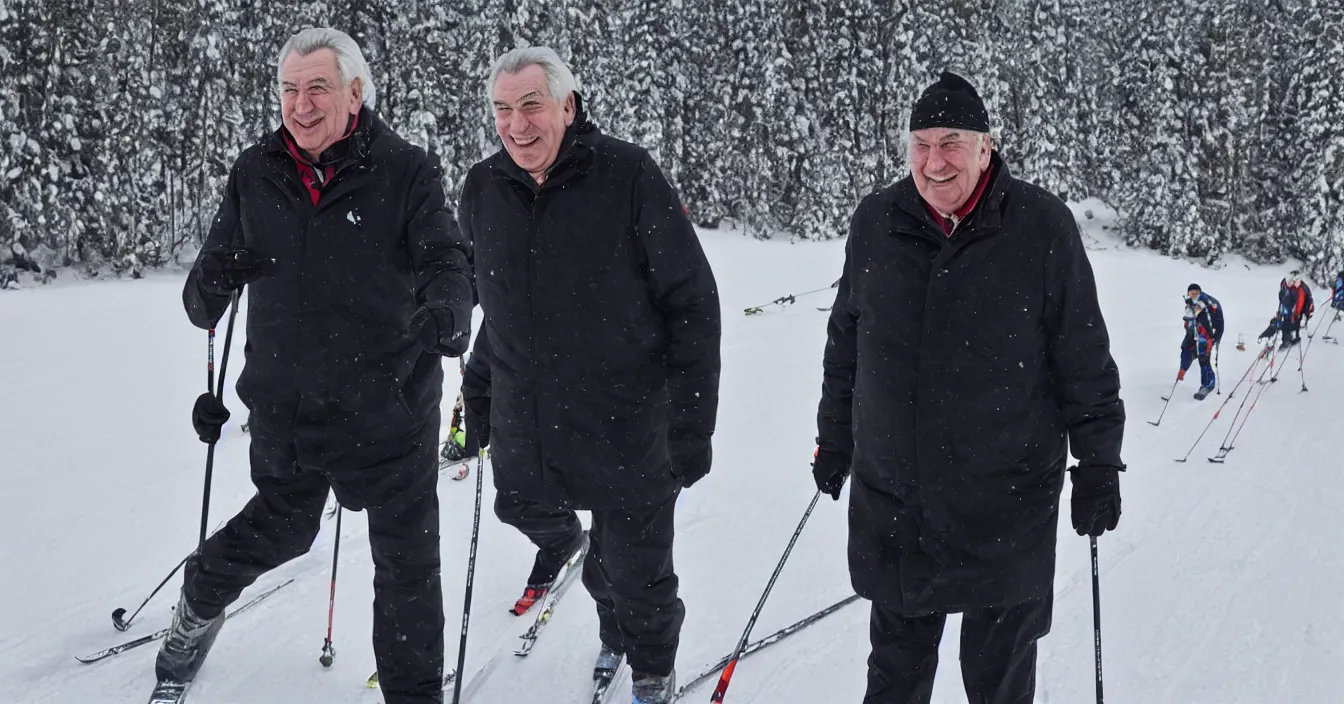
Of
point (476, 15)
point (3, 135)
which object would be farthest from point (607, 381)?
point (476, 15)

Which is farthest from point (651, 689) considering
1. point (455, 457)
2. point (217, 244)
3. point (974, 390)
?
point (455, 457)

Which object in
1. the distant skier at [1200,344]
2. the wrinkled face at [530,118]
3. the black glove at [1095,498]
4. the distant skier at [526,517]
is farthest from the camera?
the distant skier at [1200,344]

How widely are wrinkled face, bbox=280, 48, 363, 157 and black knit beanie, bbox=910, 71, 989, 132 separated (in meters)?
1.81

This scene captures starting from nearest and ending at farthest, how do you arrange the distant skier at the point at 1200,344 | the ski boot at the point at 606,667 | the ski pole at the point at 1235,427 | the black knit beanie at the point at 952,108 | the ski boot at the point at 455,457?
the black knit beanie at the point at 952,108 < the ski boot at the point at 606,667 < the ski boot at the point at 455,457 < the ski pole at the point at 1235,427 < the distant skier at the point at 1200,344

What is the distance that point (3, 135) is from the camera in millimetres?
20406

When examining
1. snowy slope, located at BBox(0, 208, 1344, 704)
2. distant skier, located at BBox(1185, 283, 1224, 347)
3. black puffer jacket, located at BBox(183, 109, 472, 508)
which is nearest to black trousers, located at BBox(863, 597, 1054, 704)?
snowy slope, located at BBox(0, 208, 1344, 704)

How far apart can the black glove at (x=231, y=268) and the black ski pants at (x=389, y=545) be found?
0.49 m

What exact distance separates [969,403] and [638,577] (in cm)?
132

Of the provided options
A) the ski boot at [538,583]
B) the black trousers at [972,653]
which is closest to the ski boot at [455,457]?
the ski boot at [538,583]

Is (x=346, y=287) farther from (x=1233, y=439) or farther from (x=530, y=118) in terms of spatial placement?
(x=1233, y=439)

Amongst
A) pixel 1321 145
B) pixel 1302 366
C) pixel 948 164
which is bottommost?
pixel 1302 366

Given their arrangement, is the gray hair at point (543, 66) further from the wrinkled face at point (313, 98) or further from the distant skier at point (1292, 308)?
the distant skier at point (1292, 308)

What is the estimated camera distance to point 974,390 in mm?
2699

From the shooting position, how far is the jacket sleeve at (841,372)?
10.1 feet
